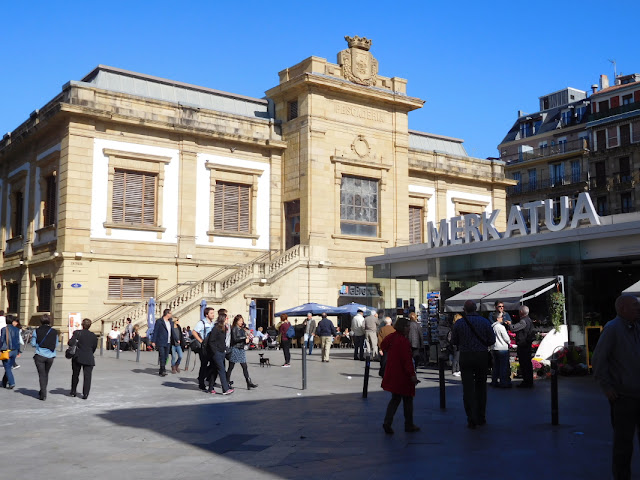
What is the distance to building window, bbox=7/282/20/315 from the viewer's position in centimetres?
3434

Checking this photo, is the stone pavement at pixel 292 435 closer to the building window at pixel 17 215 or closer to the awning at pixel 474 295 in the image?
the awning at pixel 474 295

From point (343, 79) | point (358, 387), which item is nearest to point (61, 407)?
point (358, 387)

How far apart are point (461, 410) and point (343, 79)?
25788mm

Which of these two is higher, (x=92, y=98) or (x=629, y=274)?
(x=92, y=98)

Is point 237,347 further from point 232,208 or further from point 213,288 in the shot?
point 232,208

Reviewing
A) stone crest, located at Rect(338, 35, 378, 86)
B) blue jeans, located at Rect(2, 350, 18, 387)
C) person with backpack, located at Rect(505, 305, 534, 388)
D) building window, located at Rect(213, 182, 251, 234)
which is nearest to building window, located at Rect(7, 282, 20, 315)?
building window, located at Rect(213, 182, 251, 234)

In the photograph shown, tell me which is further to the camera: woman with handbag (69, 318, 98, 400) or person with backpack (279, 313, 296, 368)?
person with backpack (279, 313, 296, 368)

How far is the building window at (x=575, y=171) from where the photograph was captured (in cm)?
5344

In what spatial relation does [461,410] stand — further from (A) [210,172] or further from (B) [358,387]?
(A) [210,172]

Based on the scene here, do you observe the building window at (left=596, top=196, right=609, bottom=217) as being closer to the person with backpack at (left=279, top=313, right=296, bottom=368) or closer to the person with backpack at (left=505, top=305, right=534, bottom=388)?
the person with backpack at (left=279, top=313, right=296, bottom=368)

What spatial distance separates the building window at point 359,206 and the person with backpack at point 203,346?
18584mm

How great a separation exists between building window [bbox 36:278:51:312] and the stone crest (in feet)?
57.2

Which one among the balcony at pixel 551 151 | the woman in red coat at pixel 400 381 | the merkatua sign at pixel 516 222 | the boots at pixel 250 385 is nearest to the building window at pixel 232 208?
the merkatua sign at pixel 516 222

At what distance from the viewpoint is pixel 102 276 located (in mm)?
29828
